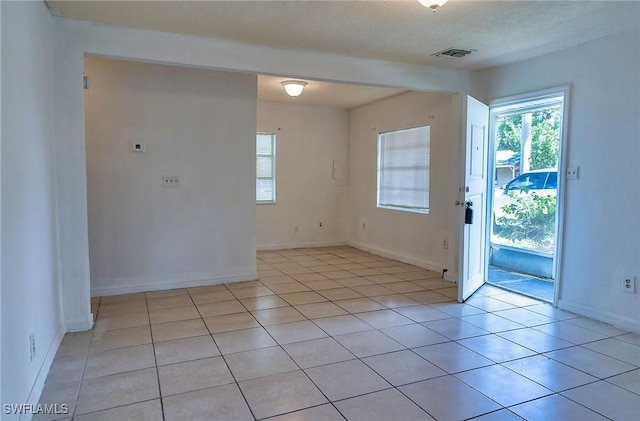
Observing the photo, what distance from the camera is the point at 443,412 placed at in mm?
2031

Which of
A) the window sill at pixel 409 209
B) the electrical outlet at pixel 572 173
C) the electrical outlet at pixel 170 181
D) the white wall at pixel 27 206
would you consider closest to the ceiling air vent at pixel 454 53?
the electrical outlet at pixel 572 173

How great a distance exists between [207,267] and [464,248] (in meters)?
2.60

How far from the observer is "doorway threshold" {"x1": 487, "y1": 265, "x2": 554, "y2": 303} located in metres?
4.13

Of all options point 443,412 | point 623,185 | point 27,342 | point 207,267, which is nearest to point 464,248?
point 623,185

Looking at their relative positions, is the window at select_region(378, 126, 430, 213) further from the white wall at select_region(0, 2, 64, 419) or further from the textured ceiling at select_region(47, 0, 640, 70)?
the white wall at select_region(0, 2, 64, 419)

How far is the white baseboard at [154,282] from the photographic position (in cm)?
399

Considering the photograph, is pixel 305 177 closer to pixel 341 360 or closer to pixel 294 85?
pixel 294 85

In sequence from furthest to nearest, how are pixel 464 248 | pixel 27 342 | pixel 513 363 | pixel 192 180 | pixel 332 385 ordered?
pixel 192 180
pixel 464 248
pixel 513 363
pixel 332 385
pixel 27 342

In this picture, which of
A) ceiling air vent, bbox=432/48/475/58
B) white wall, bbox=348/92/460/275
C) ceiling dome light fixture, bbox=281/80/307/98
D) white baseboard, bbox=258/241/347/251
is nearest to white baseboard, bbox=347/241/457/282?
white wall, bbox=348/92/460/275

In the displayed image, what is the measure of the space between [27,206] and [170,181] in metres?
2.08

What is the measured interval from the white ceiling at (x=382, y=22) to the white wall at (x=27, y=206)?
67 centimetres

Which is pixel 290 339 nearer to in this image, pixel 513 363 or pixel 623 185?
pixel 513 363

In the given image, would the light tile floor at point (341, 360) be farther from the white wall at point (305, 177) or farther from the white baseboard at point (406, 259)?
the white wall at point (305, 177)

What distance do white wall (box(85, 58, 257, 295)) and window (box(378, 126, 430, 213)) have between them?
223 cm
